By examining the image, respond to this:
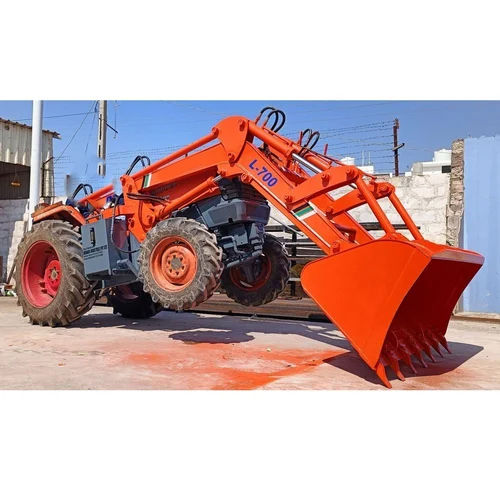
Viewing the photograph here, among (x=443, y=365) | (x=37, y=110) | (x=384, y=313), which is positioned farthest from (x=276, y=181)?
(x=37, y=110)

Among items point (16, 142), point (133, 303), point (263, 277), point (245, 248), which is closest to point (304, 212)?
point (245, 248)

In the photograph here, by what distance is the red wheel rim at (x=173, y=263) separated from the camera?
570 cm

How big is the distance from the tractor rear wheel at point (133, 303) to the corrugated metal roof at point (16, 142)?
8641mm

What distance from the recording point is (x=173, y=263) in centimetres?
583

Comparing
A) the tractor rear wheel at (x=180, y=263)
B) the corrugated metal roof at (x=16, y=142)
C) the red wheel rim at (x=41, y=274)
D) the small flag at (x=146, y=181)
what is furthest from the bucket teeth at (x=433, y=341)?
the corrugated metal roof at (x=16, y=142)

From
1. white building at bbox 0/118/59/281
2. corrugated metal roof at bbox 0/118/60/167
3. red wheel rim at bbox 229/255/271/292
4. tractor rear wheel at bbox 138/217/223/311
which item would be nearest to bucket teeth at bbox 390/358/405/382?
tractor rear wheel at bbox 138/217/223/311

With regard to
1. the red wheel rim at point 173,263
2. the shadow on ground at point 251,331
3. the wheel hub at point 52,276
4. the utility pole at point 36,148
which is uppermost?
the utility pole at point 36,148

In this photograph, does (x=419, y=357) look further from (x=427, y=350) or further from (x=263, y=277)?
(x=263, y=277)

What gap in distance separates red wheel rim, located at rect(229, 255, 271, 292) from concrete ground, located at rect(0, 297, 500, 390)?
62cm

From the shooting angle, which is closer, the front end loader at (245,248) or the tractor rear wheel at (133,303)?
the front end loader at (245,248)

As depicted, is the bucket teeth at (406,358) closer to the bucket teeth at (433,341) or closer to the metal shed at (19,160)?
the bucket teeth at (433,341)

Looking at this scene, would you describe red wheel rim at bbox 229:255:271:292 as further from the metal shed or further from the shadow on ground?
the metal shed

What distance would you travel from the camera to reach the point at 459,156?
10.3 meters

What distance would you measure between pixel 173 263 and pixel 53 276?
8.97 ft
